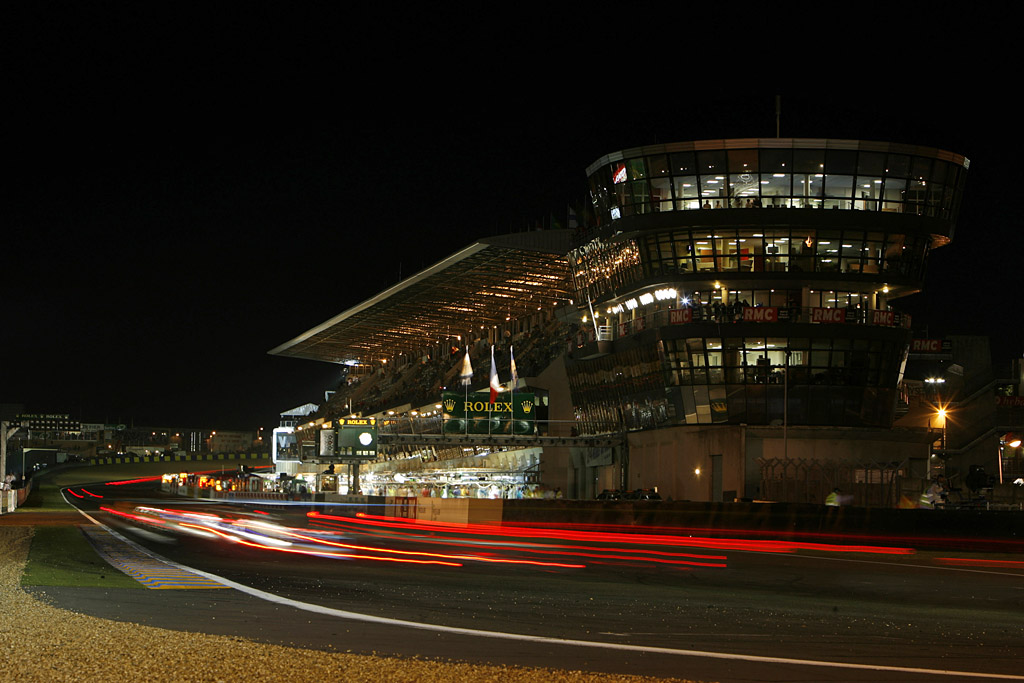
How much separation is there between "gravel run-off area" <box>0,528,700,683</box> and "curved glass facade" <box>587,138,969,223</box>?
46778mm

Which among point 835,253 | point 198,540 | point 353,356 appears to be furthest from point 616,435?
point 353,356

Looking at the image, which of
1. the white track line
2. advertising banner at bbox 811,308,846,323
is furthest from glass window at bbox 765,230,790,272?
the white track line

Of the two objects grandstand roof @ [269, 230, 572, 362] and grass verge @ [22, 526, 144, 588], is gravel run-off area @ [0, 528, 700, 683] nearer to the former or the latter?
grass verge @ [22, 526, 144, 588]

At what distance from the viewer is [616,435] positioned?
6769 centimetres

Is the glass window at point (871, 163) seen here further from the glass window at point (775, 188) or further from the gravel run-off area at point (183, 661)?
the gravel run-off area at point (183, 661)

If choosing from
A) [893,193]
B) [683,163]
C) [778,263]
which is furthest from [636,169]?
[893,193]

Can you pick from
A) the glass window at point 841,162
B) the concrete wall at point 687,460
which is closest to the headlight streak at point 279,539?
the concrete wall at point 687,460

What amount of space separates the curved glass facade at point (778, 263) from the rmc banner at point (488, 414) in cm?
759

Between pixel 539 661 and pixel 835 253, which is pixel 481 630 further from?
pixel 835 253

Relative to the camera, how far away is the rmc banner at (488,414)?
61938 millimetres

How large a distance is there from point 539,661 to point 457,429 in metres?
49.7

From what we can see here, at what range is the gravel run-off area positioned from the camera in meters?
10.7

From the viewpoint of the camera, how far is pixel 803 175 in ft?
184

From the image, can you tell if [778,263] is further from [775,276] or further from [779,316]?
[779,316]
